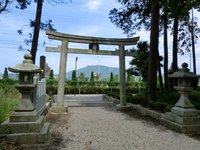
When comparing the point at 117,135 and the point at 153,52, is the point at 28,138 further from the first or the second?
the point at 153,52

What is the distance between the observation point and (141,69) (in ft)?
71.7

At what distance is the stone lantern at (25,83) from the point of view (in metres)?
5.73

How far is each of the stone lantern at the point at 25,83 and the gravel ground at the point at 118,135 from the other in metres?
1.11

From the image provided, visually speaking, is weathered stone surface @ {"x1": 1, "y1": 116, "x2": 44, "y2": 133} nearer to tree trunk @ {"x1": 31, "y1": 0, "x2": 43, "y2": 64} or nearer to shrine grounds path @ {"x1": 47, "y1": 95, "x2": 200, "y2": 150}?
shrine grounds path @ {"x1": 47, "y1": 95, "x2": 200, "y2": 150}

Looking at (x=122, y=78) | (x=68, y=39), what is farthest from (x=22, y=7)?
(x=122, y=78)

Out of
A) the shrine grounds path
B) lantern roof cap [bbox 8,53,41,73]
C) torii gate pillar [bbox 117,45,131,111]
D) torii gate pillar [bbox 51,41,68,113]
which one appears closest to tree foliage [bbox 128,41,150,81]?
torii gate pillar [bbox 117,45,131,111]

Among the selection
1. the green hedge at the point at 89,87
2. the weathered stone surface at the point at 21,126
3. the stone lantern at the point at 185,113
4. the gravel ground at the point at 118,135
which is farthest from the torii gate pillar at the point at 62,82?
the green hedge at the point at 89,87

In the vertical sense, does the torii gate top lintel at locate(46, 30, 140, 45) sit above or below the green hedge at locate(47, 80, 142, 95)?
above

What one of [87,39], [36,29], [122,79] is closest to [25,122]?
[87,39]

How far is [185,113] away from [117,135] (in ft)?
6.30

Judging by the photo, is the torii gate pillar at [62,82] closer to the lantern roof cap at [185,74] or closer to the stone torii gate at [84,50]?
the stone torii gate at [84,50]

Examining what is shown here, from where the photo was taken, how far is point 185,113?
712 centimetres

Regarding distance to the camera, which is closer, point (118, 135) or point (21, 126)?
point (21, 126)

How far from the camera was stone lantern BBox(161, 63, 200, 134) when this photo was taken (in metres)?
7.00
